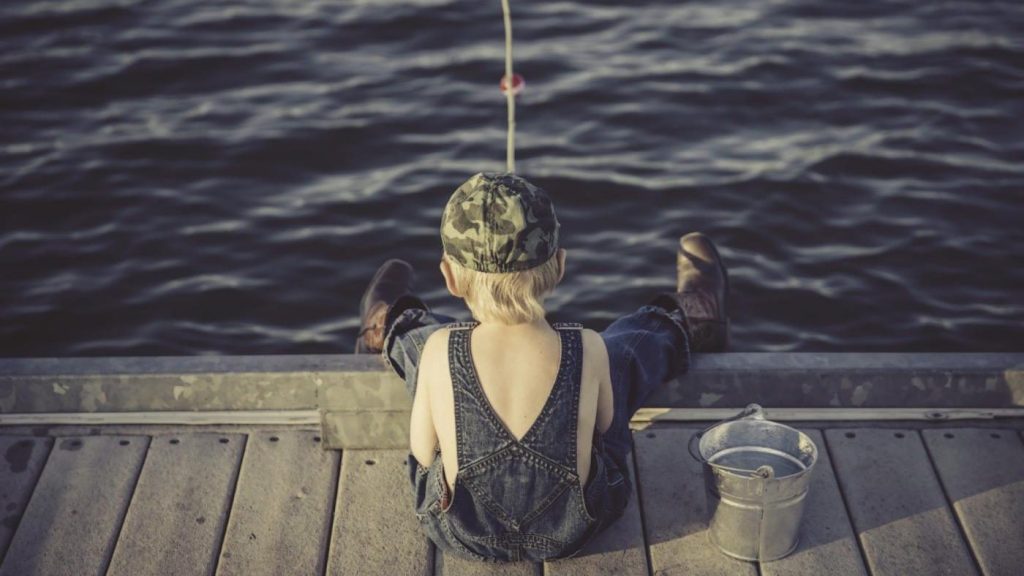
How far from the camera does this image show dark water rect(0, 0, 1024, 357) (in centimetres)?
608

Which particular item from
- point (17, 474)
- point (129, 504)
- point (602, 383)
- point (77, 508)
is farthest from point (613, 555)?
point (17, 474)

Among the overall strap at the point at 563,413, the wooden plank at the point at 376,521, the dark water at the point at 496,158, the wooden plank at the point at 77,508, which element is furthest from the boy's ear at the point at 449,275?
the dark water at the point at 496,158

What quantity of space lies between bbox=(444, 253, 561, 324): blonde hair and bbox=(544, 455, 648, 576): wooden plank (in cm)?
70

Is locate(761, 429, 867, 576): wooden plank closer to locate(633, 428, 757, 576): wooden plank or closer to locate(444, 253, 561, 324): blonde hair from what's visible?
locate(633, 428, 757, 576): wooden plank

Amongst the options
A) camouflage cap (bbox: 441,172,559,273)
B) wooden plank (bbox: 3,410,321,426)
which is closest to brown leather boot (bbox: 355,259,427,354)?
wooden plank (bbox: 3,410,321,426)

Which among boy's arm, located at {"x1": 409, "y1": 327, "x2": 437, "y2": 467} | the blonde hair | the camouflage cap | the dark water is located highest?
the camouflage cap

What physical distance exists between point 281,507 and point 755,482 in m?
1.33

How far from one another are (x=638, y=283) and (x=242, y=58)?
3539mm

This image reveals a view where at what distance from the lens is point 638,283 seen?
6.16 meters

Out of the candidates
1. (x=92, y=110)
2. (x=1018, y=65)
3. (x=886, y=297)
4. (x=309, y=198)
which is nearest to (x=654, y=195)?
(x=886, y=297)

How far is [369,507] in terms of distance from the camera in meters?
3.41

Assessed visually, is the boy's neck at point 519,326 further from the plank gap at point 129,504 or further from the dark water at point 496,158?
the dark water at point 496,158

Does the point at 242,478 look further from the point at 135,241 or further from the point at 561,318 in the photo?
the point at 135,241

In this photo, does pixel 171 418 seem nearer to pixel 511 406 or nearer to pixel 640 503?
pixel 511 406
